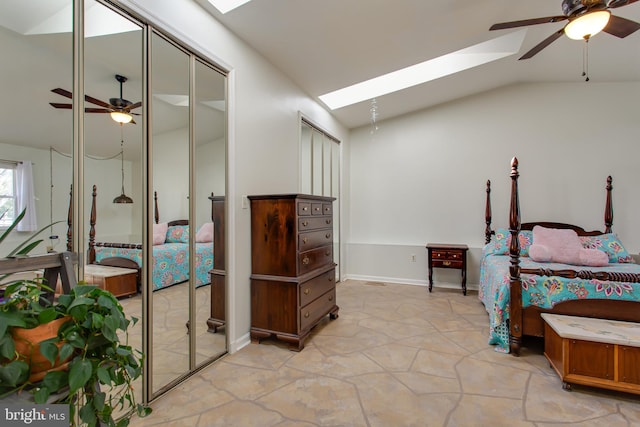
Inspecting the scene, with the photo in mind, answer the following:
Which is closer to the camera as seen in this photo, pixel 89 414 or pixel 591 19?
pixel 89 414

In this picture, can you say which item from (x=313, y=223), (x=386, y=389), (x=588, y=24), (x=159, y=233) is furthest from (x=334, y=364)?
(x=588, y=24)

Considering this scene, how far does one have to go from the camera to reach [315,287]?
2826mm

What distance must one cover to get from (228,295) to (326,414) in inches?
44.9

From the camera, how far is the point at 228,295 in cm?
241

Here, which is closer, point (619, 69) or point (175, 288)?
point (175, 288)

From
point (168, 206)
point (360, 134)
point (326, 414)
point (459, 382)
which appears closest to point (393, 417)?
point (326, 414)

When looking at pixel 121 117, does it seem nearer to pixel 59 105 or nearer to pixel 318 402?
pixel 59 105

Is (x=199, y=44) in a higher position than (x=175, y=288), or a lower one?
higher

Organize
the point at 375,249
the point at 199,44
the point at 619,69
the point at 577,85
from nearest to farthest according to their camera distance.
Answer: the point at 199,44 → the point at 619,69 → the point at 577,85 → the point at 375,249

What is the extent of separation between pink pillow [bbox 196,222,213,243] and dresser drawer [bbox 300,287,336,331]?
965 millimetres

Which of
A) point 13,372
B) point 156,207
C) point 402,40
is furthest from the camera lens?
point 402,40

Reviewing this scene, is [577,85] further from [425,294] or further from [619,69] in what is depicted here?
[425,294]

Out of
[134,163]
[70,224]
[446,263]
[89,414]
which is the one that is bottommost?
[446,263]

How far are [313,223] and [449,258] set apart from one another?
238 cm
